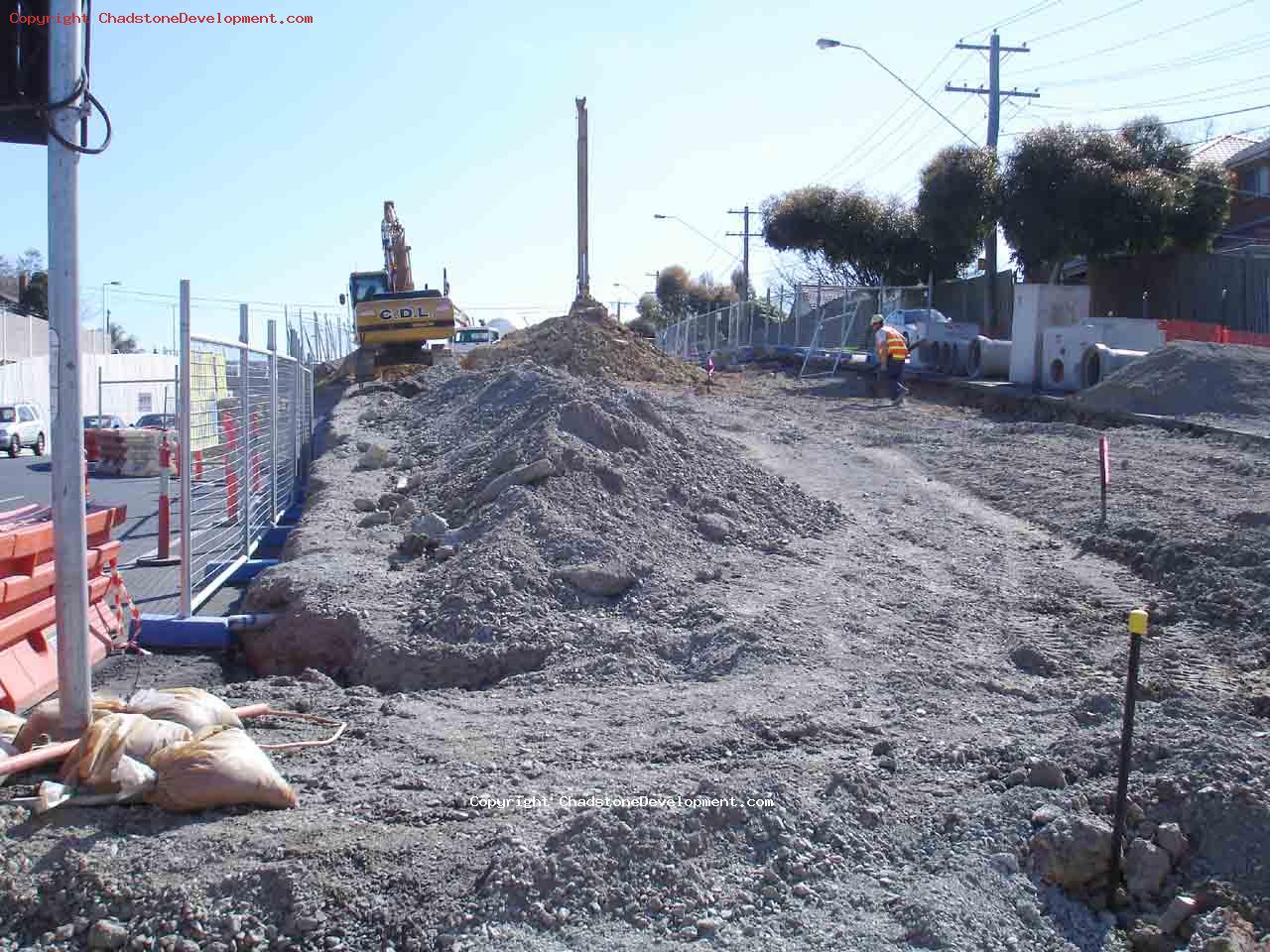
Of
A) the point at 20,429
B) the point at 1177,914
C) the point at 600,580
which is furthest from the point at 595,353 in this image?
the point at 1177,914

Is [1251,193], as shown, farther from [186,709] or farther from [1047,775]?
[186,709]

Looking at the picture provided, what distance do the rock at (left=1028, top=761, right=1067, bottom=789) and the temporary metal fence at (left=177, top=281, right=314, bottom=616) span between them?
4.96m

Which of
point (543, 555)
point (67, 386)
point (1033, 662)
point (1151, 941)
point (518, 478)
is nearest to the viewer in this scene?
point (1151, 941)

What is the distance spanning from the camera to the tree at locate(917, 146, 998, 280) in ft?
104

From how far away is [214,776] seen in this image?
3998mm

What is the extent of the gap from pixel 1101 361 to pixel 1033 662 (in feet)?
48.7

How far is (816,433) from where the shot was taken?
661 inches

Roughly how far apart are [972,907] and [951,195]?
101 ft

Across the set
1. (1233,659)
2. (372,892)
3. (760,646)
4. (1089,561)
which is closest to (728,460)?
(1089,561)

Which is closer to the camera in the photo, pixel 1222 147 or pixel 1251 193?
pixel 1251 193

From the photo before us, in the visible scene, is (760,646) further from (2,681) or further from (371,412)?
(371,412)

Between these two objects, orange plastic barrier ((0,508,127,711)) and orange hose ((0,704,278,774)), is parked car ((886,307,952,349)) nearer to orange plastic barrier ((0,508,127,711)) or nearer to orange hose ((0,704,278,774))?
orange plastic barrier ((0,508,127,711))

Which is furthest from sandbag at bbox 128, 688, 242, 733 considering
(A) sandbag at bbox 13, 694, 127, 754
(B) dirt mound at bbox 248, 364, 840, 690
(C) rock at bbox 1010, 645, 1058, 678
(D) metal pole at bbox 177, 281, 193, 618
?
(C) rock at bbox 1010, 645, 1058, 678

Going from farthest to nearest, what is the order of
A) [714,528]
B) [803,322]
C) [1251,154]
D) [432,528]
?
[1251,154], [803,322], [714,528], [432,528]
